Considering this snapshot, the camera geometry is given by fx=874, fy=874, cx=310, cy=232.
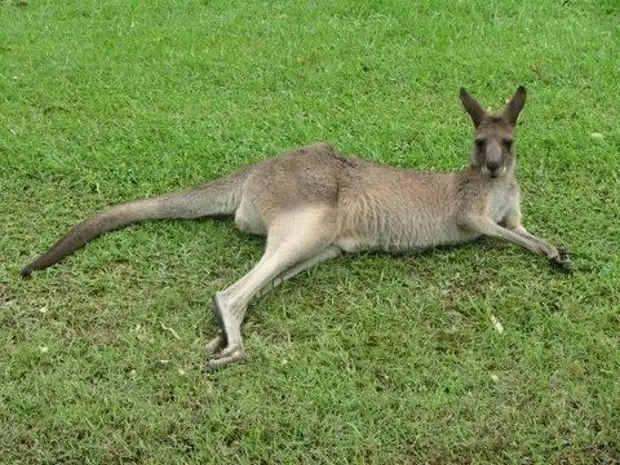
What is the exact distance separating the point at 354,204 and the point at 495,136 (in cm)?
75

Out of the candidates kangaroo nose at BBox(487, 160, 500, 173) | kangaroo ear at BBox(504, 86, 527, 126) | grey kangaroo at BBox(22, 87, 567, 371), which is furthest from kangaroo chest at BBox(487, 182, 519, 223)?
kangaroo ear at BBox(504, 86, 527, 126)

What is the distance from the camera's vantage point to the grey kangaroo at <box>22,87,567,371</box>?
406 centimetres

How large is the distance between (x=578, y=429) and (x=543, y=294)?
2.94 feet

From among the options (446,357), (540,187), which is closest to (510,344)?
(446,357)

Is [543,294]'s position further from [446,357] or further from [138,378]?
[138,378]

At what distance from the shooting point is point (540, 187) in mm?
4750

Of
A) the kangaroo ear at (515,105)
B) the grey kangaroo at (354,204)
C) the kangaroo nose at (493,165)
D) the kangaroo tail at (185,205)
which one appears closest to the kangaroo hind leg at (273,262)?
the grey kangaroo at (354,204)

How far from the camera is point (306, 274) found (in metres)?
4.04

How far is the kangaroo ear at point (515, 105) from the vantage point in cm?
419

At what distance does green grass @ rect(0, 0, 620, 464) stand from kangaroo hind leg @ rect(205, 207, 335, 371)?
0.08 meters

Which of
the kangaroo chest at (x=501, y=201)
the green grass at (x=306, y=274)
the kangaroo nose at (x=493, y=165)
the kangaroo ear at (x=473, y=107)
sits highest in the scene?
the kangaroo ear at (x=473, y=107)

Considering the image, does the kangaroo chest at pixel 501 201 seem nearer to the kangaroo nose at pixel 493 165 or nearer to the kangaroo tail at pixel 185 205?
the kangaroo nose at pixel 493 165

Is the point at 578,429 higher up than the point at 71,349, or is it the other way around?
the point at 578,429

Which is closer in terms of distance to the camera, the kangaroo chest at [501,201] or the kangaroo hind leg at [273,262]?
the kangaroo hind leg at [273,262]
